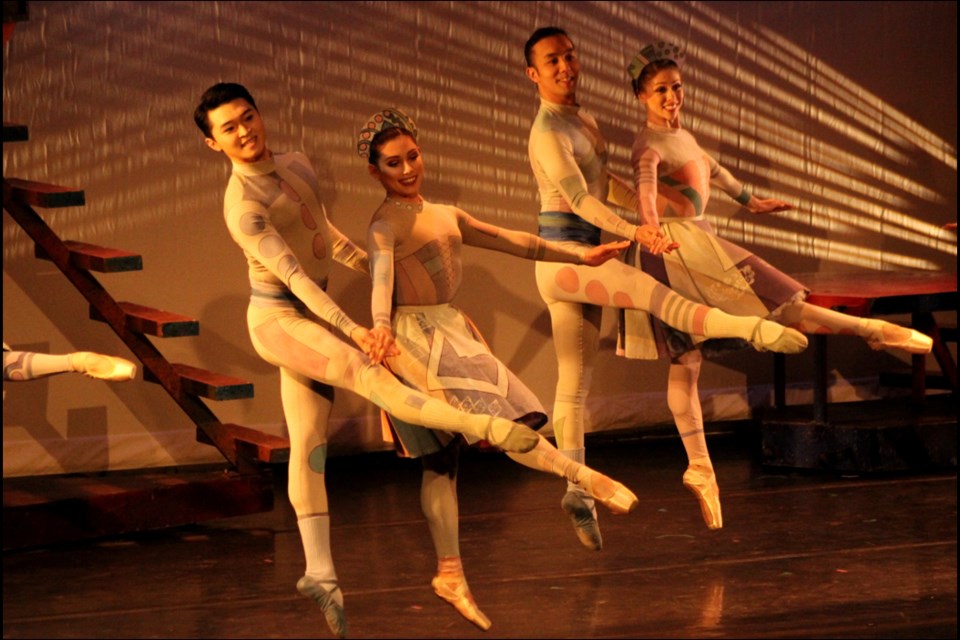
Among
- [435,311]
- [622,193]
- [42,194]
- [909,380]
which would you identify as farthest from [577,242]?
[909,380]

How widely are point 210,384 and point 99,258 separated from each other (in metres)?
0.53

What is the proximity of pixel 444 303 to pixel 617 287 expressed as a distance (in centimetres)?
55

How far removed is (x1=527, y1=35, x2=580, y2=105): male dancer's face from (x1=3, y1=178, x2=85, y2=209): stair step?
148 cm

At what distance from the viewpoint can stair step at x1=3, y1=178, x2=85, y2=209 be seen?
16.7ft

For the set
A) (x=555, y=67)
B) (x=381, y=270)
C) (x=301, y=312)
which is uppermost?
(x=555, y=67)

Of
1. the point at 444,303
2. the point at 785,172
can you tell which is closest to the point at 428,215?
the point at 444,303

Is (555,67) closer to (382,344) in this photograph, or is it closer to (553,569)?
(382,344)

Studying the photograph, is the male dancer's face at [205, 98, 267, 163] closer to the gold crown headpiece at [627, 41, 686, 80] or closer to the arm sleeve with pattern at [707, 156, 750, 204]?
the gold crown headpiece at [627, 41, 686, 80]

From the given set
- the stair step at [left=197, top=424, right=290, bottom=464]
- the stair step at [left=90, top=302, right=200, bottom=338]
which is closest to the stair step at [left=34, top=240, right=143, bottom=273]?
the stair step at [left=90, top=302, right=200, bottom=338]

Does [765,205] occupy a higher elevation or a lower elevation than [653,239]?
higher

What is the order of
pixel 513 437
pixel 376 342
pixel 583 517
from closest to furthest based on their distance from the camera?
→ pixel 513 437 → pixel 376 342 → pixel 583 517

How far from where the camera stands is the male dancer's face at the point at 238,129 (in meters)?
4.02

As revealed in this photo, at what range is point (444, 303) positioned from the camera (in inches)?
165

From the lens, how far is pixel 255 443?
18.1 feet
